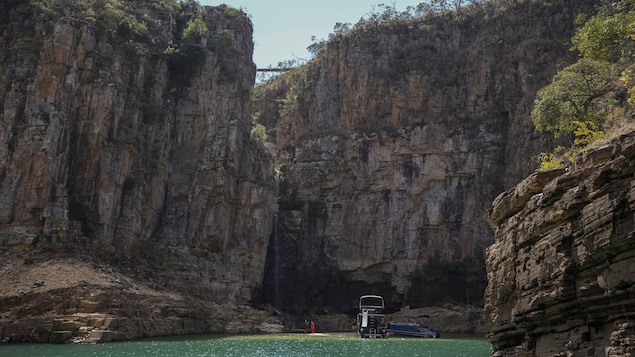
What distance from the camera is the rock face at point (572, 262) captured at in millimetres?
12820

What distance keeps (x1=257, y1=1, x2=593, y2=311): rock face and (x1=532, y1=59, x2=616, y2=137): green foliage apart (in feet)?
91.8

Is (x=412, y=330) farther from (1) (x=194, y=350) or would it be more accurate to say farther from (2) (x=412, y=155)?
(1) (x=194, y=350)

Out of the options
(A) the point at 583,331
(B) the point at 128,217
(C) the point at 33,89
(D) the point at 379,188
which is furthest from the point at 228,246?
(A) the point at 583,331

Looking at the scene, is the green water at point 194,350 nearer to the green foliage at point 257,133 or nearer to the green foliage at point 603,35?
the green foliage at point 603,35

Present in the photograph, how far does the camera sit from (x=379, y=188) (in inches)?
2616

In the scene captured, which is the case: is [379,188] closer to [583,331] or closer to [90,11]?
[90,11]

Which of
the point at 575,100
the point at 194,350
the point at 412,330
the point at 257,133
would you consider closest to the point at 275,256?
the point at 257,133

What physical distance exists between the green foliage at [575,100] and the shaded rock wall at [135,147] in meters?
34.0

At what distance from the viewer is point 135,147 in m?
54.8

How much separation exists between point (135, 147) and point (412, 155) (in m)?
27.9

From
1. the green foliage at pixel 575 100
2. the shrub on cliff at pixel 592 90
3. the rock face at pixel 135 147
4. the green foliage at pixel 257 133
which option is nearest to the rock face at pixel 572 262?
the shrub on cliff at pixel 592 90

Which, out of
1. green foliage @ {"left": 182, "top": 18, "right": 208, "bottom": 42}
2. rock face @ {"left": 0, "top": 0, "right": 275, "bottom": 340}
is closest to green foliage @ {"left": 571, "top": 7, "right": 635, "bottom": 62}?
rock face @ {"left": 0, "top": 0, "right": 275, "bottom": 340}

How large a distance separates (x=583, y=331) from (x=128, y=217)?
44.3m

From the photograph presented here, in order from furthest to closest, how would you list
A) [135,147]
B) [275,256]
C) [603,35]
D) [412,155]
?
[275,256] < [412,155] < [135,147] < [603,35]
